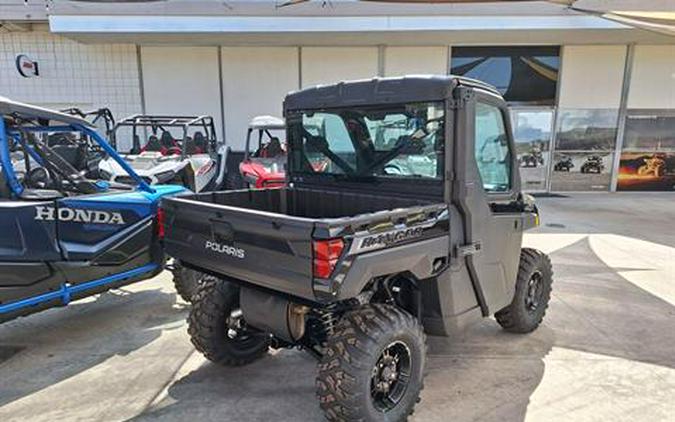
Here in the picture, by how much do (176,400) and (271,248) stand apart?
4.34 feet

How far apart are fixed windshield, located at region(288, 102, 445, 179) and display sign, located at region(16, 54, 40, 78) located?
1044cm

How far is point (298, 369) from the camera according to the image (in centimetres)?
329

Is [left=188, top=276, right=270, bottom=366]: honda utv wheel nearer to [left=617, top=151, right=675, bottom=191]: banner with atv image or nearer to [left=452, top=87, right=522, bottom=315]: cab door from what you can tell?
[left=452, top=87, right=522, bottom=315]: cab door

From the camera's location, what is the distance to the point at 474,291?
3.02 metres

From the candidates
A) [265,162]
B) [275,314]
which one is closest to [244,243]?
[275,314]

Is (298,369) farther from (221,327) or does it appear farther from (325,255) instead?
(325,255)

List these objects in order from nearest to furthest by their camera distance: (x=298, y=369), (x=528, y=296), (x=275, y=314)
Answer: (x=275, y=314) → (x=298, y=369) → (x=528, y=296)

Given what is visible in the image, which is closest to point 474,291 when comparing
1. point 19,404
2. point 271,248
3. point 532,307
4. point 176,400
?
point 532,307

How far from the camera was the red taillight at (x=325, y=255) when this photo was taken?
7.00 feet

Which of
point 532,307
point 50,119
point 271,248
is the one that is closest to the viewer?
point 271,248

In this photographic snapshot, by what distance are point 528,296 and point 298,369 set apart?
1973 mm

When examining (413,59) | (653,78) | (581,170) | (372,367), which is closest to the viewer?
(372,367)

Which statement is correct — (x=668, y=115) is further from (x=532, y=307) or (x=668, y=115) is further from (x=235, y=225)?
(x=235, y=225)

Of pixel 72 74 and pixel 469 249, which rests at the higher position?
pixel 72 74
